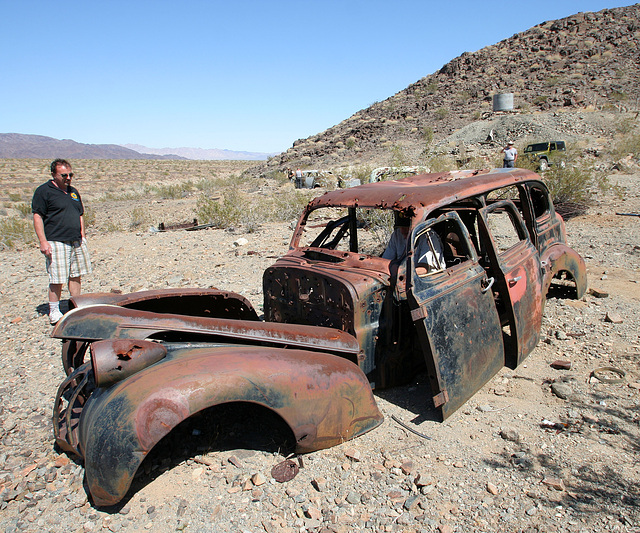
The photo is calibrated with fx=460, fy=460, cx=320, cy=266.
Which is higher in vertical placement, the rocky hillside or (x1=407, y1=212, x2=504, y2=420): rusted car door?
the rocky hillside

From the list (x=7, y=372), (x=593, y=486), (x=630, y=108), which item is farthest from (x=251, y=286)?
(x=630, y=108)

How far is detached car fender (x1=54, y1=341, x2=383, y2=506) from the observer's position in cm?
232

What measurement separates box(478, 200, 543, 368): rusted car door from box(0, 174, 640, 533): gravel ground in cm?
27

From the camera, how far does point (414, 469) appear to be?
9.17 ft

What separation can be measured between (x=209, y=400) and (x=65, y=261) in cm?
398

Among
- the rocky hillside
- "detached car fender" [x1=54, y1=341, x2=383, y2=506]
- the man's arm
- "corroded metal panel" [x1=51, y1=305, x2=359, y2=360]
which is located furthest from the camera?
the rocky hillside

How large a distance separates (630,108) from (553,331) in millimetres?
35496

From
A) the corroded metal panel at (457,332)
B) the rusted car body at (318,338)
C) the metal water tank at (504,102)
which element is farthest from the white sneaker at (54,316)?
the metal water tank at (504,102)

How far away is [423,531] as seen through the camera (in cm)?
233

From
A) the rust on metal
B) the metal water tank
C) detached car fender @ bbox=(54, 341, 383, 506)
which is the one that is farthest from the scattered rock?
the metal water tank

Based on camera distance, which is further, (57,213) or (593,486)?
(57,213)

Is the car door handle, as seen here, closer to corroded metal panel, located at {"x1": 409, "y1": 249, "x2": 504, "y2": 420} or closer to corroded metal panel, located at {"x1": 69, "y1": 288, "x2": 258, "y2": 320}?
corroded metal panel, located at {"x1": 409, "y1": 249, "x2": 504, "y2": 420}

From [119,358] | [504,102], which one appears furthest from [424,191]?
[504,102]

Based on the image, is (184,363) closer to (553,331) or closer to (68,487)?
(68,487)
